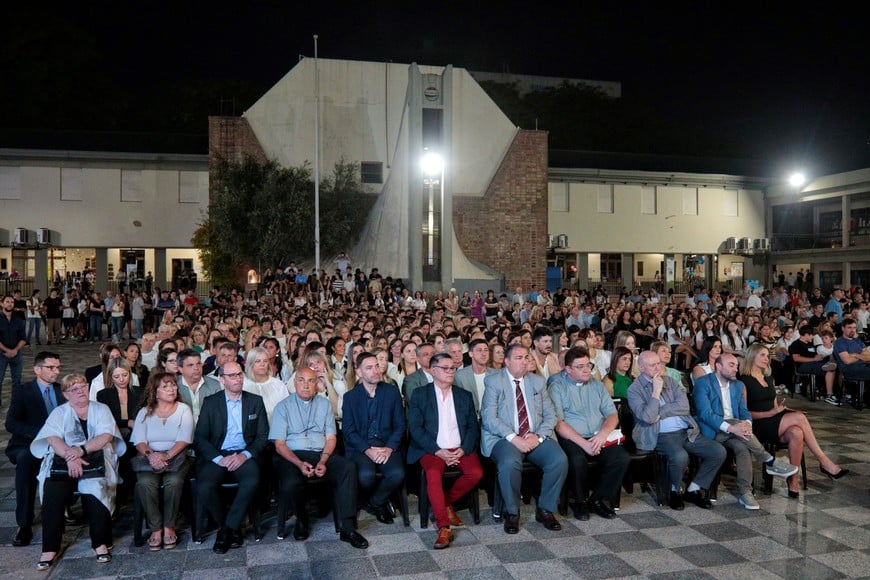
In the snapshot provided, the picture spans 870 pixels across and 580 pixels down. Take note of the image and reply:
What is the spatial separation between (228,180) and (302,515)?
2168 centimetres

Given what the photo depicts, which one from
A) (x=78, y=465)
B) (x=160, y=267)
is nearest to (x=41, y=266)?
(x=160, y=267)

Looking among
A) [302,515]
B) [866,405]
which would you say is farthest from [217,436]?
[866,405]

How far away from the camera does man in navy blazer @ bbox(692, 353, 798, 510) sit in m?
5.97

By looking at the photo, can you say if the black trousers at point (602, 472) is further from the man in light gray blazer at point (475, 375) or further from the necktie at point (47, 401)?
the necktie at point (47, 401)

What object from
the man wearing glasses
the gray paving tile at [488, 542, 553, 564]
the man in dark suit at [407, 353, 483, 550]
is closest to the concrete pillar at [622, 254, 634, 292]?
the man wearing glasses

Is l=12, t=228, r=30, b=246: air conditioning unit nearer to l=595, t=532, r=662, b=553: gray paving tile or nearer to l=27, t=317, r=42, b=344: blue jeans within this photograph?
l=27, t=317, r=42, b=344: blue jeans

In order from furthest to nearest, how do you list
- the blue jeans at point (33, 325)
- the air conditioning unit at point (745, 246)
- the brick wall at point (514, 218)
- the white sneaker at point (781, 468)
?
1. the air conditioning unit at point (745, 246)
2. the brick wall at point (514, 218)
3. the blue jeans at point (33, 325)
4. the white sneaker at point (781, 468)

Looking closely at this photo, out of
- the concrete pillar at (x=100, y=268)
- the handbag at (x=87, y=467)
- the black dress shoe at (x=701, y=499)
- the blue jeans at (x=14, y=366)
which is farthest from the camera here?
the concrete pillar at (x=100, y=268)

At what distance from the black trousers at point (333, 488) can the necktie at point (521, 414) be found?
145cm

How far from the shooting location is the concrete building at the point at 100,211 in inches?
1062

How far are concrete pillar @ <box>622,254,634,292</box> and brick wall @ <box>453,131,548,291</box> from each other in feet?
19.1

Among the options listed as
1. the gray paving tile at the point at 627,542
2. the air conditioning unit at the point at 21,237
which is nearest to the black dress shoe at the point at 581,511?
the gray paving tile at the point at 627,542

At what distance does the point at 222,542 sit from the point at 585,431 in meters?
3.09

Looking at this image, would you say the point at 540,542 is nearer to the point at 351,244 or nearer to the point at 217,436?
the point at 217,436
